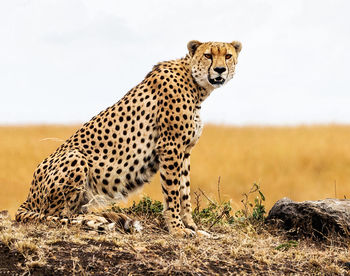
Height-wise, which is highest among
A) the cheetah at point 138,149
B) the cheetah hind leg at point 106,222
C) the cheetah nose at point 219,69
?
the cheetah nose at point 219,69

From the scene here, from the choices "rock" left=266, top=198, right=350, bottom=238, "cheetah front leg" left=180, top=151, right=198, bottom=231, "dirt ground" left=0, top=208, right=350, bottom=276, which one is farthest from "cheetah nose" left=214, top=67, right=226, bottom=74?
"rock" left=266, top=198, right=350, bottom=238

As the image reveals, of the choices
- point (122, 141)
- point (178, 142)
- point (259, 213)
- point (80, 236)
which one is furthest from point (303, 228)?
point (80, 236)

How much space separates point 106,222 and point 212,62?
73.2 inches

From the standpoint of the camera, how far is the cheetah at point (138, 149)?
5.40 metres

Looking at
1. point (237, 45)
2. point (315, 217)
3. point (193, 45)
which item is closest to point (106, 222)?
point (193, 45)

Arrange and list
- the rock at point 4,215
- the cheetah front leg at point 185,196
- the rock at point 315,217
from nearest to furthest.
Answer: the cheetah front leg at point 185,196 < the rock at point 4,215 < the rock at point 315,217

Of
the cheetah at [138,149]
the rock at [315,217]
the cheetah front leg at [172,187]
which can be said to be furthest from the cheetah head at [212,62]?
the rock at [315,217]

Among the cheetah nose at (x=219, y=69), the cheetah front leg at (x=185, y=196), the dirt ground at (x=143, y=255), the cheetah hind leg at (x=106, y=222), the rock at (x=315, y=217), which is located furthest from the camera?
the rock at (x=315, y=217)

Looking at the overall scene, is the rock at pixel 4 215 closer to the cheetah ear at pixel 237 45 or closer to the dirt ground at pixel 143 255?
the dirt ground at pixel 143 255

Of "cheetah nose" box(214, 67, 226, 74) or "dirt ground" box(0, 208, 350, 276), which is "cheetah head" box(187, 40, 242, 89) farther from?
"dirt ground" box(0, 208, 350, 276)

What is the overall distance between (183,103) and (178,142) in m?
0.39

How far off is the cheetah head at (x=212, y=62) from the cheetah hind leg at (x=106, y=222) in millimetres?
1562

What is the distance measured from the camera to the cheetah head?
5359mm

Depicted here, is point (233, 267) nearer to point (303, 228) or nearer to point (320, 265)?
point (320, 265)
